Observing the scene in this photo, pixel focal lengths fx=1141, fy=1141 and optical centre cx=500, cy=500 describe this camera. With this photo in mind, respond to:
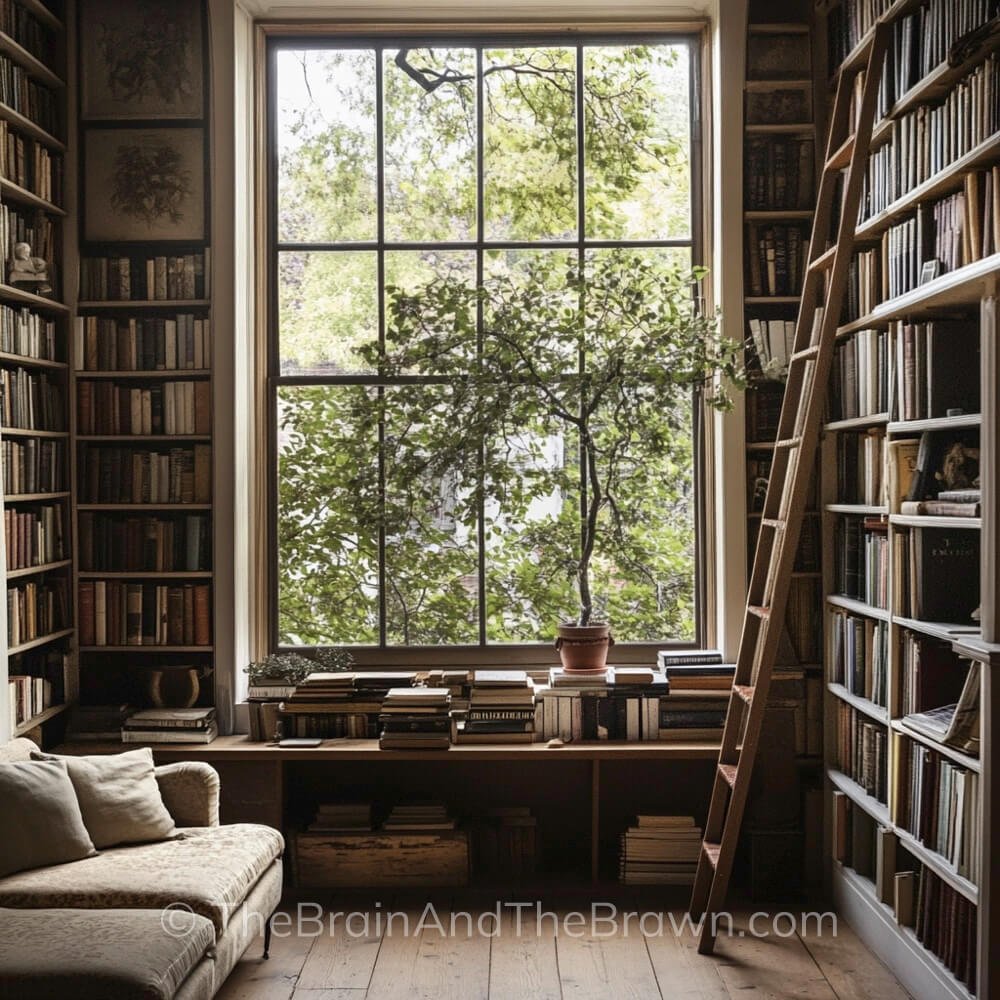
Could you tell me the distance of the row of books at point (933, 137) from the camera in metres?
3.39

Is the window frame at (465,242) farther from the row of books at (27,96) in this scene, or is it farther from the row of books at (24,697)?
the row of books at (24,697)

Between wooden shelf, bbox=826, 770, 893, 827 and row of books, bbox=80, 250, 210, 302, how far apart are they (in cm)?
358

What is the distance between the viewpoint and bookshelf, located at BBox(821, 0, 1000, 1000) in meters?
3.32

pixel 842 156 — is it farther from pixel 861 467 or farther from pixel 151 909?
pixel 151 909

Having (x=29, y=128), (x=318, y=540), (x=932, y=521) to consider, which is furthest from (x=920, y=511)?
(x=29, y=128)

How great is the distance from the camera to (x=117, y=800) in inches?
161

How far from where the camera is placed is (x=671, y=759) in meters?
5.15

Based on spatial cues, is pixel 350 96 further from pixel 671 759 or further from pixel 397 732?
pixel 671 759

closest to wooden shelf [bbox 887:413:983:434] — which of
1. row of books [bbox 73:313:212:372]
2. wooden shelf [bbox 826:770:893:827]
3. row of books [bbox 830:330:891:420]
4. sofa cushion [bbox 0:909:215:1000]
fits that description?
row of books [bbox 830:330:891:420]

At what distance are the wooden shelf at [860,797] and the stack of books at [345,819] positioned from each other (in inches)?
79.9

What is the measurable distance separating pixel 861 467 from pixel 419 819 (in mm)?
2429

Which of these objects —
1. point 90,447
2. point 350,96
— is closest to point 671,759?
point 90,447

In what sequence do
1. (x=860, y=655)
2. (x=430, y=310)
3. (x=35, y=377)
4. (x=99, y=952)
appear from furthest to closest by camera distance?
1. (x=430, y=310)
2. (x=35, y=377)
3. (x=860, y=655)
4. (x=99, y=952)

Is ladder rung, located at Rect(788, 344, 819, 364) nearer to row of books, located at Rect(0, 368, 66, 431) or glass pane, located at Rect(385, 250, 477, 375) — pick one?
glass pane, located at Rect(385, 250, 477, 375)
